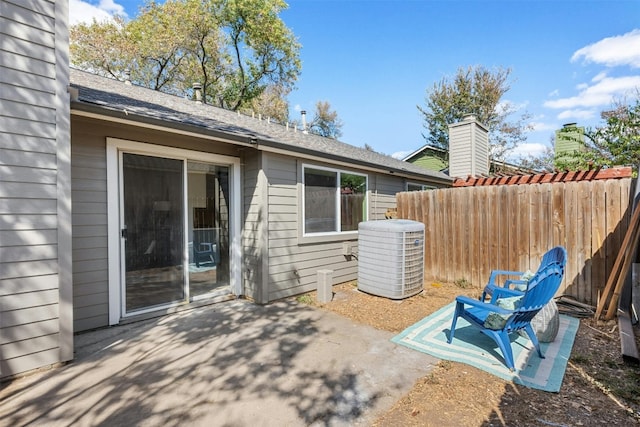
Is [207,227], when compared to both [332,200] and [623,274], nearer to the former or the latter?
[332,200]

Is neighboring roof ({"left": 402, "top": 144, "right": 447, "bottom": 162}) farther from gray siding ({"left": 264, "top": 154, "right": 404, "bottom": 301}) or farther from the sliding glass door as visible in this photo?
the sliding glass door

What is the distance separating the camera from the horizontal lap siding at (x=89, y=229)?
342 centimetres

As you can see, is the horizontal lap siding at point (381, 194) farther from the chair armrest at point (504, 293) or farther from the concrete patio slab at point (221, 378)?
the concrete patio slab at point (221, 378)

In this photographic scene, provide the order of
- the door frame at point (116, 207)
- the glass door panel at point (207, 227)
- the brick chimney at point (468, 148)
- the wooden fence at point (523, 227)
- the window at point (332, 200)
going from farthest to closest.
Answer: the brick chimney at point (468, 148), the window at point (332, 200), the glass door panel at point (207, 227), the wooden fence at point (523, 227), the door frame at point (116, 207)

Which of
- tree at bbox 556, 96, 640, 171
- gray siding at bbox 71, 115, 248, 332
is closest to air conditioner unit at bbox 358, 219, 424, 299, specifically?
gray siding at bbox 71, 115, 248, 332

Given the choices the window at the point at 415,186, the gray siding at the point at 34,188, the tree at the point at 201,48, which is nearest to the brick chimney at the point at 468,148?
the window at the point at 415,186

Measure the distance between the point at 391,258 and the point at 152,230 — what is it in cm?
356

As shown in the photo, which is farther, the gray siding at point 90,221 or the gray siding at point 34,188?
the gray siding at point 90,221

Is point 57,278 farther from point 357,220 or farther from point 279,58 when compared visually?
point 279,58

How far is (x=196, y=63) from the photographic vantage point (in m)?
17.2

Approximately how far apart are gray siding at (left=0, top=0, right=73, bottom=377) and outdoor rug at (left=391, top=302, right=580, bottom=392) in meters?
3.41

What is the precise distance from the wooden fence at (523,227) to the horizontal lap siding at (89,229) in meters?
5.57

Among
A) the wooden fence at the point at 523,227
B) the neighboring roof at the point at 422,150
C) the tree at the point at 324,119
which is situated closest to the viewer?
the wooden fence at the point at 523,227

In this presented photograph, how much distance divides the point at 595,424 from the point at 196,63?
20195mm
